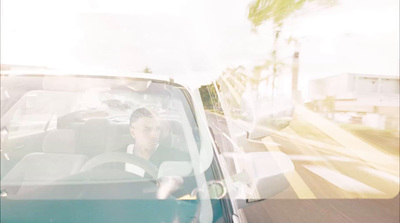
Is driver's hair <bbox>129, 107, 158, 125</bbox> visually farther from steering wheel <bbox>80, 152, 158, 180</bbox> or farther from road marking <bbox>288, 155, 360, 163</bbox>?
road marking <bbox>288, 155, 360, 163</bbox>

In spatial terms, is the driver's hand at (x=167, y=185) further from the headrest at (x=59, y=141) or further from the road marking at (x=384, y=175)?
the road marking at (x=384, y=175)

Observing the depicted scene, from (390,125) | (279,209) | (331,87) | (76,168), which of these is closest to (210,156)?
(76,168)

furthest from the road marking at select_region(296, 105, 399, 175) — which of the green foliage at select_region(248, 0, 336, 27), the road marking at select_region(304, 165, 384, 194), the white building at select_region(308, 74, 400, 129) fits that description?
the green foliage at select_region(248, 0, 336, 27)

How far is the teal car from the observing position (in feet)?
3.72

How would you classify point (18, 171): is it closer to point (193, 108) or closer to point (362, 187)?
point (193, 108)

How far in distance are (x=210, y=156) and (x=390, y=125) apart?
147 inches

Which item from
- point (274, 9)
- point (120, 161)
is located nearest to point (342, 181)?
point (274, 9)

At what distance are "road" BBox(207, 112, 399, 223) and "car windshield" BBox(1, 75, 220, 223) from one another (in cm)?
20

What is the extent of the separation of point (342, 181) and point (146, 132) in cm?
412

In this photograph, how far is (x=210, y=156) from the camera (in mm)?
1372

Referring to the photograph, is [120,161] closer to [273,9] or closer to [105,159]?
[105,159]

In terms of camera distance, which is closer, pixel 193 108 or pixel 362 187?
pixel 193 108

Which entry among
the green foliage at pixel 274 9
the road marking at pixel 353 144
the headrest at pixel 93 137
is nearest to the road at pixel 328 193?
the road marking at pixel 353 144

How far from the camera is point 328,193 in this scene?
161 inches
